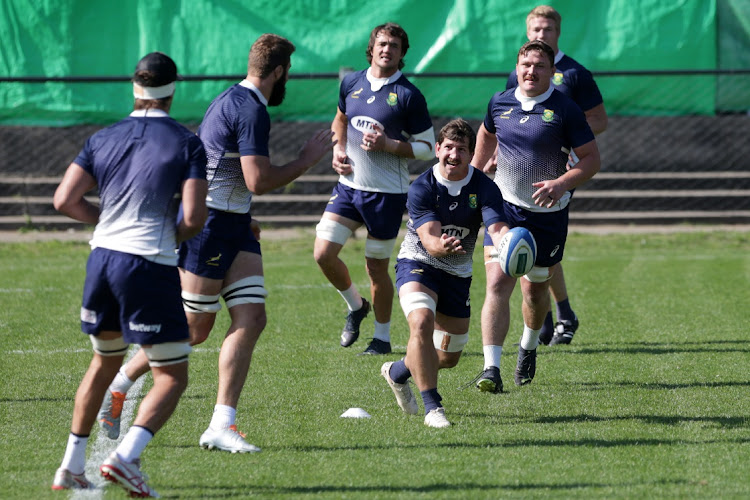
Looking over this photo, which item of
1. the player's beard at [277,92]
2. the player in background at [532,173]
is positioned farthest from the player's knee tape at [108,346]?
the player in background at [532,173]

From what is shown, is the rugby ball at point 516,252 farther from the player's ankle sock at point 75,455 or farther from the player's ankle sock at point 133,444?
the player's ankle sock at point 75,455

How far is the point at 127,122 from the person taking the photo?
4953mm

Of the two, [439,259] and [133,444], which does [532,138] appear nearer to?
[439,259]

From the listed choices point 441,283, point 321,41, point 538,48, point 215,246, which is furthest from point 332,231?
point 321,41

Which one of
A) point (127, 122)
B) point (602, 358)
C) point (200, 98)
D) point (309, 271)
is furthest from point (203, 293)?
point (200, 98)

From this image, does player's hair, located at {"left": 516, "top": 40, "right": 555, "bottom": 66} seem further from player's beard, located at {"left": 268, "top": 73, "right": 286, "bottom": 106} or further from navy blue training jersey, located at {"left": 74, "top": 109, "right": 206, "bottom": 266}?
navy blue training jersey, located at {"left": 74, "top": 109, "right": 206, "bottom": 266}

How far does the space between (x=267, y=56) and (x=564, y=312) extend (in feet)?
12.4

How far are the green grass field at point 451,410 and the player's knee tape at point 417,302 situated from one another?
64 centimetres

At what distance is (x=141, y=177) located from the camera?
4.83 m

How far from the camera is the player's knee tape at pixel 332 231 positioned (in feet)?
27.1

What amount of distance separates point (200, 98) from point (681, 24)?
21.4 ft

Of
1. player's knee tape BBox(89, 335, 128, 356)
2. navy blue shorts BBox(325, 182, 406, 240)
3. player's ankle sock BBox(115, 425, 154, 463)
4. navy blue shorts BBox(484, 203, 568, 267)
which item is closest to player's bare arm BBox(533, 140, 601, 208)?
navy blue shorts BBox(484, 203, 568, 267)

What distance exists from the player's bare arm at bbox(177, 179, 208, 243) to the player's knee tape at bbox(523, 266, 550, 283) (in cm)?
298

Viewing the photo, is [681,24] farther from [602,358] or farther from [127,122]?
[127,122]
